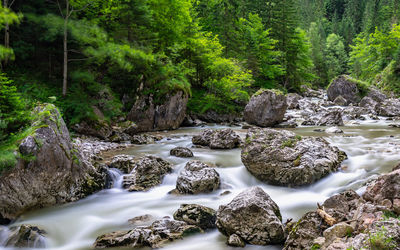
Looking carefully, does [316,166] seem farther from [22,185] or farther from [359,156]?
[22,185]

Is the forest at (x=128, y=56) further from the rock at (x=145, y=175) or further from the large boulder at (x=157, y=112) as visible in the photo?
the rock at (x=145, y=175)

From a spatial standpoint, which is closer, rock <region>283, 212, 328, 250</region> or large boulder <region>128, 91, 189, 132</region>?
rock <region>283, 212, 328, 250</region>

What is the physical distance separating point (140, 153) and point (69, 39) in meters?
7.62

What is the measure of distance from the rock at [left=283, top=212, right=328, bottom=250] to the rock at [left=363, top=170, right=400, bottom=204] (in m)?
0.92

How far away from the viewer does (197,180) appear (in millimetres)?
7191

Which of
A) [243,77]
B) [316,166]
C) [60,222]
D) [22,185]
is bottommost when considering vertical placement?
[60,222]

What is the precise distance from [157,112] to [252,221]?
477 inches

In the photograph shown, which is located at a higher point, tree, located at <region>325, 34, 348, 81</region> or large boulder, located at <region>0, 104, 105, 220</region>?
tree, located at <region>325, 34, 348, 81</region>

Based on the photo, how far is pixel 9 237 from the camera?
5.15 metres

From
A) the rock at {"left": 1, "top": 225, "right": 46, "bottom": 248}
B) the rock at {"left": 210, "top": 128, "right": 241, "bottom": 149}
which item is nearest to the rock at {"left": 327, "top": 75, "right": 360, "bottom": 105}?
the rock at {"left": 210, "top": 128, "right": 241, "bottom": 149}

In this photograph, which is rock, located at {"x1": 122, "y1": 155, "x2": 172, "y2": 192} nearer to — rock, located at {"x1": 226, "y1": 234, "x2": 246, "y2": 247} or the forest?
the forest

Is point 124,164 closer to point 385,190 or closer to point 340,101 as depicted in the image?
point 385,190

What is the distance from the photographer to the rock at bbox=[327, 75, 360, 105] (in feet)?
97.6

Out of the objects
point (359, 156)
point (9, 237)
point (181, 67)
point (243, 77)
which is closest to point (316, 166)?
point (359, 156)
